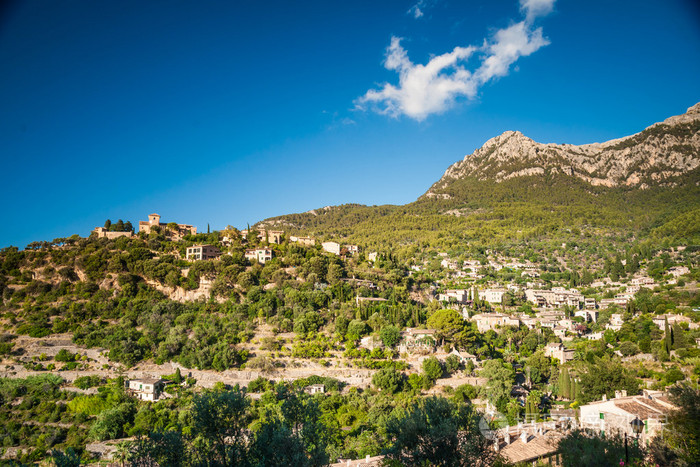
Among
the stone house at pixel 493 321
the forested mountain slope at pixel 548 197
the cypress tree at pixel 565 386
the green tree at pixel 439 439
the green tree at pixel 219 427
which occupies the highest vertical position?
the forested mountain slope at pixel 548 197

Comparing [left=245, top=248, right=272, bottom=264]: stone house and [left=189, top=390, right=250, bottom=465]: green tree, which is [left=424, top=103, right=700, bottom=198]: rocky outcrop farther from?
[left=189, top=390, right=250, bottom=465]: green tree

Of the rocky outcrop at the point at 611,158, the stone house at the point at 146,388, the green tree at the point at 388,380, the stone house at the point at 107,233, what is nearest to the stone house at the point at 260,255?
the stone house at the point at 107,233

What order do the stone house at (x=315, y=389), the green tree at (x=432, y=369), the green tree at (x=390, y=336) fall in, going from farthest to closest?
the green tree at (x=390, y=336)
the green tree at (x=432, y=369)
the stone house at (x=315, y=389)

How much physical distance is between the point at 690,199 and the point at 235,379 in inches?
3383

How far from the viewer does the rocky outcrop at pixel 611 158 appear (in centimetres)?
9550

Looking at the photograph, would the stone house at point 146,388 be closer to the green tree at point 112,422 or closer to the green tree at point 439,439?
the green tree at point 112,422

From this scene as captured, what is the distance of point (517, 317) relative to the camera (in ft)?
148

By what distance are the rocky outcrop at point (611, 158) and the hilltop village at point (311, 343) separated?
5041 cm

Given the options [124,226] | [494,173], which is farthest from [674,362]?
[494,173]

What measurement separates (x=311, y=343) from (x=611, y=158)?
103 meters

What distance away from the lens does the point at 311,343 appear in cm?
3447

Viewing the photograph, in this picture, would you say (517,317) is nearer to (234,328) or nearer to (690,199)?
(234,328)

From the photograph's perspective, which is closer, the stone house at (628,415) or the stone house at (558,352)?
the stone house at (628,415)

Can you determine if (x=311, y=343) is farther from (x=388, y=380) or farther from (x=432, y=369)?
(x=432, y=369)
